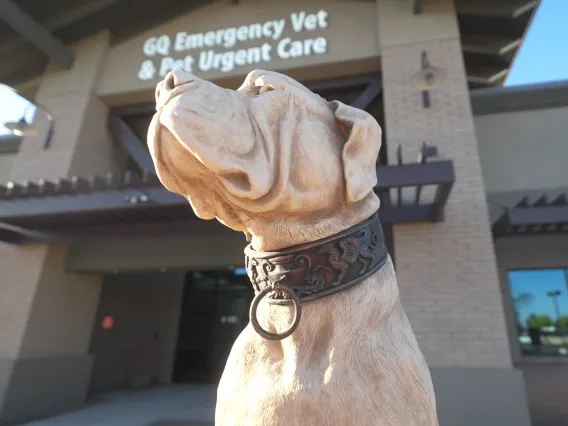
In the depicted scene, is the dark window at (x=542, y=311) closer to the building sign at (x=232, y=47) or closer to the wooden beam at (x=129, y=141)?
the building sign at (x=232, y=47)

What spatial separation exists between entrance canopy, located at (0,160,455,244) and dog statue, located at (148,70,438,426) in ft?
12.8

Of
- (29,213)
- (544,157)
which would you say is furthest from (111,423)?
(544,157)

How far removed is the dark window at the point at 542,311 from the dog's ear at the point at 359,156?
705 centimetres

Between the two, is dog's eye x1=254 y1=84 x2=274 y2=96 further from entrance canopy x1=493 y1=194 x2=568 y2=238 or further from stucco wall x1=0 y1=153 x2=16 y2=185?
stucco wall x1=0 y1=153 x2=16 y2=185

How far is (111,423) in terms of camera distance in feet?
20.7

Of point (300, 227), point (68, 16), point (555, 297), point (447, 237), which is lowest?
point (300, 227)

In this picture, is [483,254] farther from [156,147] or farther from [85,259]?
[85,259]

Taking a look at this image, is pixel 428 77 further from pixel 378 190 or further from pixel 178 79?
pixel 178 79

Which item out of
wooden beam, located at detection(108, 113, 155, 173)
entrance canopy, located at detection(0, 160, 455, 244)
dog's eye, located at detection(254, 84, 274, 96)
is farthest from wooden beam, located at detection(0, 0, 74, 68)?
dog's eye, located at detection(254, 84, 274, 96)

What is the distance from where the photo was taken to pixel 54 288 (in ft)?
23.3

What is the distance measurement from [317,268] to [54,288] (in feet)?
24.9

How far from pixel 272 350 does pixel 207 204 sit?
1.41ft

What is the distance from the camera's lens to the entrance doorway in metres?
11.4

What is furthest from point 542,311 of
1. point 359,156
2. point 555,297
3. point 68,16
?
point 68,16
